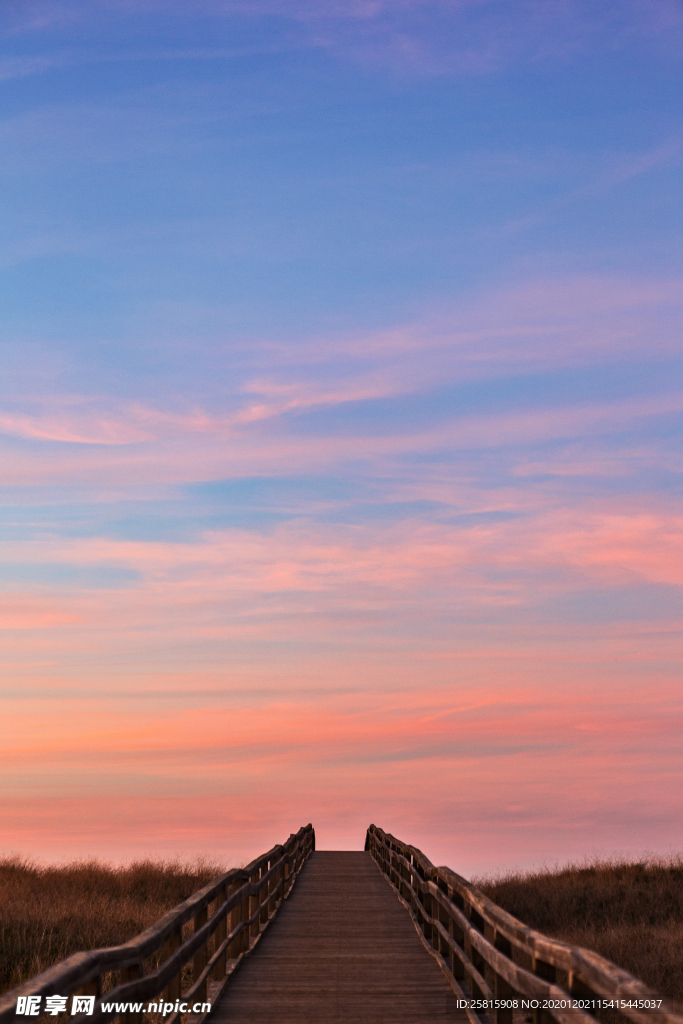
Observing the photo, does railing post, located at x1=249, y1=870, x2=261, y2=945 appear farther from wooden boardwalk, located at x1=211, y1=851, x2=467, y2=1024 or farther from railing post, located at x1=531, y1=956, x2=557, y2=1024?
railing post, located at x1=531, y1=956, x2=557, y2=1024

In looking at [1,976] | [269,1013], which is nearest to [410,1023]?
[269,1013]

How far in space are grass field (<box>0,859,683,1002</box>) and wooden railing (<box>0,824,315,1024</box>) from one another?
6.24 feet

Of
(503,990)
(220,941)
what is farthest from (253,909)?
(503,990)

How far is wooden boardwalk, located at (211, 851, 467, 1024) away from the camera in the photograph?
938 cm

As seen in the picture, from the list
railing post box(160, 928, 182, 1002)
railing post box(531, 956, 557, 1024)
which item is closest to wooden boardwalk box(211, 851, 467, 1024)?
railing post box(160, 928, 182, 1002)

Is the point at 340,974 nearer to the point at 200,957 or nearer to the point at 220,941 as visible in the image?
the point at 220,941

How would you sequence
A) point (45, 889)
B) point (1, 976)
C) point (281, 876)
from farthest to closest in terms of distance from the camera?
1. point (45, 889)
2. point (281, 876)
3. point (1, 976)

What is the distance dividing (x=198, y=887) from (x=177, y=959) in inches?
768

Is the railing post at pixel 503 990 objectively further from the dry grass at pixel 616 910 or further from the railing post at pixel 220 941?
the dry grass at pixel 616 910

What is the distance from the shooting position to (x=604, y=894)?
26.0 m

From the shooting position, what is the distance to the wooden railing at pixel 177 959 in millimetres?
5309

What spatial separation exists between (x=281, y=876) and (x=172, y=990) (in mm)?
11876

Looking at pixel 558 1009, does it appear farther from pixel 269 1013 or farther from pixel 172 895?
pixel 172 895

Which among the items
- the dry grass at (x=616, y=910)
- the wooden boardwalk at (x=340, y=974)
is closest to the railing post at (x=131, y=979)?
the wooden boardwalk at (x=340, y=974)
